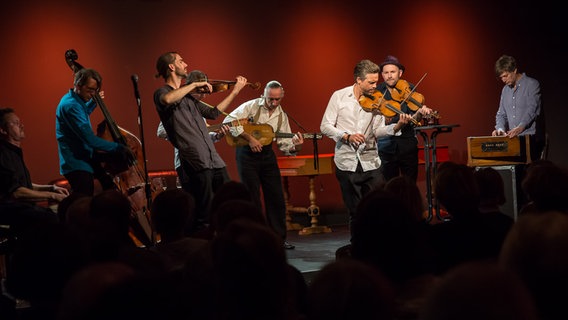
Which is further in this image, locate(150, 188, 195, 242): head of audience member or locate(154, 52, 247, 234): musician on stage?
locate(154, 52, 247, 234): musician on stage

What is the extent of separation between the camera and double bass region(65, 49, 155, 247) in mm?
5328

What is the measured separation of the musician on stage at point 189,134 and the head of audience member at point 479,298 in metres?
4.16

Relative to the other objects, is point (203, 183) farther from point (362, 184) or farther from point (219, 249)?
point (219, 249)

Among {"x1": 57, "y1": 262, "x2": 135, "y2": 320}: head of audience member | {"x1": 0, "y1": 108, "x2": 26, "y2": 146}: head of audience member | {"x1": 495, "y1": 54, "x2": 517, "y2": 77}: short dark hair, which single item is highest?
{"x1": 495, "y1": 54, "x2": 517, "y2": 77}: short dark hair

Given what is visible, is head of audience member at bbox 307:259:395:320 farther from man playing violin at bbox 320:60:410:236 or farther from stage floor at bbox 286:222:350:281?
man playing violin at bbox 320:60:410:236

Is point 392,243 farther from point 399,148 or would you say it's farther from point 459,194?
point 399,148

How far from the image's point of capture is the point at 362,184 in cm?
620

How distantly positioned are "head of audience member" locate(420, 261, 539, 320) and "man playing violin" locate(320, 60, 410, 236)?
16.1 ft

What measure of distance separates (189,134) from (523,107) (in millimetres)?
3947

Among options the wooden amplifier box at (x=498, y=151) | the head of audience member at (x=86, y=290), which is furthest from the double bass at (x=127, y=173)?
the head of audience member at (x=86, y=290)

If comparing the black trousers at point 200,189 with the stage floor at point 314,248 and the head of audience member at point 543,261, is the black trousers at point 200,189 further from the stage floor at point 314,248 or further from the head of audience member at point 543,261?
the head of audience member at point 543,261

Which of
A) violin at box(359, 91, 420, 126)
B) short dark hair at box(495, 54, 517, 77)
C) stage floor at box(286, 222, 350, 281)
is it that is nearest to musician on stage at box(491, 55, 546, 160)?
short dark hair at box(495, 54, 517, 77)

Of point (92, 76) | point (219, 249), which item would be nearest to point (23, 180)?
point (92, 76)

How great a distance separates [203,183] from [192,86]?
738 mm
